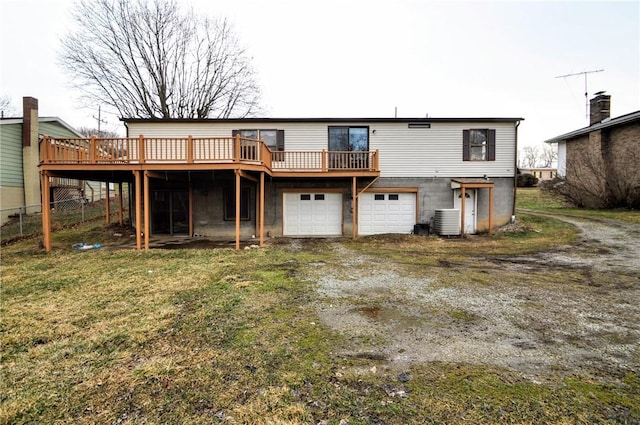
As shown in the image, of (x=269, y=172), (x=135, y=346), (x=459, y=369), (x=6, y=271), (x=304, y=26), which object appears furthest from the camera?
(x=304, y=26)

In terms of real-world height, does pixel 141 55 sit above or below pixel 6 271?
above

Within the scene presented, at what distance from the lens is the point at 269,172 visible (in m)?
11.5

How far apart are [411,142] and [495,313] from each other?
388 inches

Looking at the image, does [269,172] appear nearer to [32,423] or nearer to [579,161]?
[32,423]

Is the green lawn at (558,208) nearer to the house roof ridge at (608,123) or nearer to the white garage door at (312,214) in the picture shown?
the house roof ridge at (608,123)

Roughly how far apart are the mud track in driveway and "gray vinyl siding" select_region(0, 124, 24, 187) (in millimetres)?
17272

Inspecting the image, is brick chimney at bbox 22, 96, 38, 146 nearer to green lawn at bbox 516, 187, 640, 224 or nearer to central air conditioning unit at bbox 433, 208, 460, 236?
central air conditioning unit at bbox 433, 208, 460, 236

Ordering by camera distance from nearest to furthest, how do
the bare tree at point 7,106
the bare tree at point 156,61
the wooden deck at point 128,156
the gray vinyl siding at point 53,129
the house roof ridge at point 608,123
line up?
1. the wooden deck at point 128,156
2. the house roof ridge at point 608,123
3. the gray vinyl siding at point 53,129
4. the bare tree at point 156,61
5. the bare tree at point 7,106

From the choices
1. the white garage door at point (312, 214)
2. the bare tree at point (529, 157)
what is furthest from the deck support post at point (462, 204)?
→ the bare tree at point (529, 157)

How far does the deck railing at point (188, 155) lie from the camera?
32.4 ft

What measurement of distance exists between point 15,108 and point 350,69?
37.9 m

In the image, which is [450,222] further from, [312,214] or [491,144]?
[312,214]

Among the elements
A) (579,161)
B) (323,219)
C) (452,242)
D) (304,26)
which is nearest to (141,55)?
(304,26)

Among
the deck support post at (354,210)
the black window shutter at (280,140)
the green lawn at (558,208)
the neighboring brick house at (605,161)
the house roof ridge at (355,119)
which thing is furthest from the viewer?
the neighboring brick house at (605,161)
